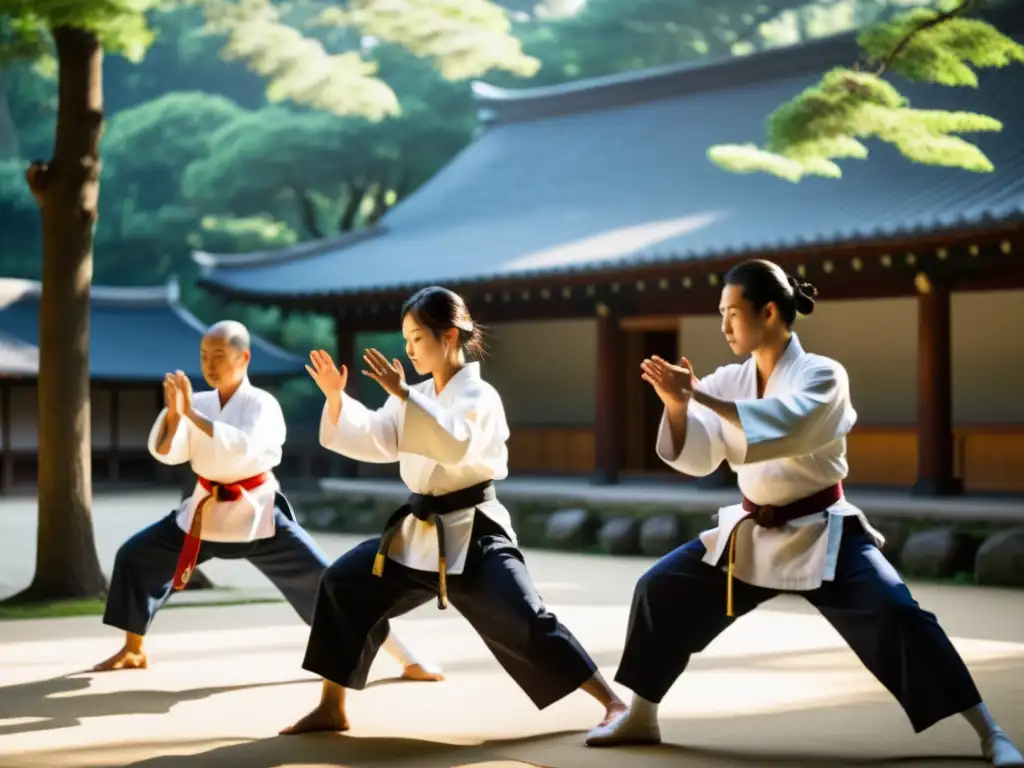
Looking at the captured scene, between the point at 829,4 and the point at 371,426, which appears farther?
the point at 829,4

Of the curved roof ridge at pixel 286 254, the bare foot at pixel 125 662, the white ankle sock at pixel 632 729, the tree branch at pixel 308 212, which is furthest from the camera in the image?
the tree branch at pixel 308 212

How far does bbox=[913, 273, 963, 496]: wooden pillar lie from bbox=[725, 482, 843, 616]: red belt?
26.1ft

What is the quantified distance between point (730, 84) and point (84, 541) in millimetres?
11126

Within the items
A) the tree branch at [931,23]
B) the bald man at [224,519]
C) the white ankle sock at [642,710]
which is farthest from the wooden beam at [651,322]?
the white ankle sock at [642,710]

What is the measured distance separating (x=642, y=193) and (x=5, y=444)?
11.1 m

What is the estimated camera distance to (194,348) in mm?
24609

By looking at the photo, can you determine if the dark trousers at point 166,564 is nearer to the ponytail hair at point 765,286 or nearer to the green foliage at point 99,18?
the ponytail hair at point 765,286

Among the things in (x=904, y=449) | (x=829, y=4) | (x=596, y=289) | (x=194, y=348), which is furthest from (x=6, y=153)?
(x=904, y=449)

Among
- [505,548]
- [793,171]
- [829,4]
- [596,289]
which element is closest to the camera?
[505,548]

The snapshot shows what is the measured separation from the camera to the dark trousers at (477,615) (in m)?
4.48

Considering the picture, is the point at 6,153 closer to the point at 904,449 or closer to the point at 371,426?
the point at 904,449

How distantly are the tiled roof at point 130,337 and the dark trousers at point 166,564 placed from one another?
664 inches

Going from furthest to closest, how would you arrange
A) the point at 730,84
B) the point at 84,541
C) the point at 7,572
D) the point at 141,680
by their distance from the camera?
1. the point at 730,84
2. the point at 7,572
3. the point at 84,541
4. the point at 141,680

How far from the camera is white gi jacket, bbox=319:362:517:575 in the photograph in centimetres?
456
